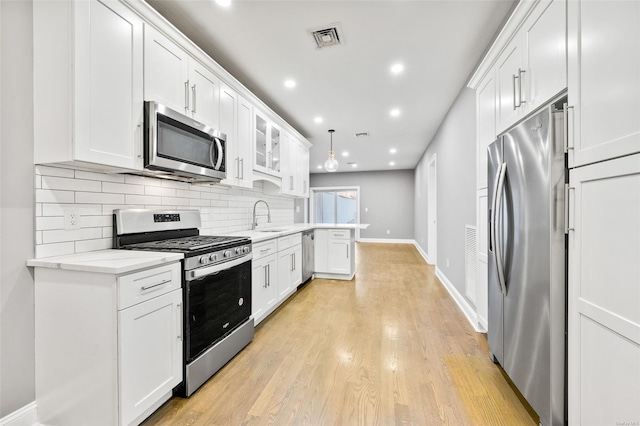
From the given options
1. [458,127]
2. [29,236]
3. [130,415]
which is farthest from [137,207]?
[458,127]

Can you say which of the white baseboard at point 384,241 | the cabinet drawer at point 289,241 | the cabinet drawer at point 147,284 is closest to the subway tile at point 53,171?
the cabinet drawer at point 147,284

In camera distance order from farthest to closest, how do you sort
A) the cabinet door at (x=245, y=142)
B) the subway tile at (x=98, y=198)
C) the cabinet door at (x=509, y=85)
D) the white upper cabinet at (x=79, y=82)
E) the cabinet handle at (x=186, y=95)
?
1. the cabinet door at (x=245, y=142)
2. the cabinet handle at (x=186, y=95)
3. the cabinet door at (x=509, y=85)
4. the subway tile at (x=98, y=198)
5. the white upper cabinet at (x=79, y=82)

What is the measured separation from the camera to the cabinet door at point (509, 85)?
5.82 feet

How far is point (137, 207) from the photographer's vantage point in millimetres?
2033

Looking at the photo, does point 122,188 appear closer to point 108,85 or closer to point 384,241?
point 108,85

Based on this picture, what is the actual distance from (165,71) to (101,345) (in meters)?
1.80

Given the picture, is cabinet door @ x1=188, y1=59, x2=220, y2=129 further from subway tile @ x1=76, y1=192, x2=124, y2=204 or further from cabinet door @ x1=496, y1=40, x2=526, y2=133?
cabinet door @ x1=496, y1=40, x2=526, y2=133

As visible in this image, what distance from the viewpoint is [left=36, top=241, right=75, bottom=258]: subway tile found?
4.86 feet

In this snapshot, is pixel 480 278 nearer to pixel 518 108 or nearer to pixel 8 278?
pixel 518 108

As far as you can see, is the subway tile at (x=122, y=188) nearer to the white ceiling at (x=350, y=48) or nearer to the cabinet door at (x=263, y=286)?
the cabinet door at (x=263, y=286)

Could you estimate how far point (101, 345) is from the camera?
131 centimetres

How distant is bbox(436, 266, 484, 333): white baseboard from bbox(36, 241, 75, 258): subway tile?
3.30 meters

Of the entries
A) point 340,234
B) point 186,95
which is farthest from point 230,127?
point 340,234

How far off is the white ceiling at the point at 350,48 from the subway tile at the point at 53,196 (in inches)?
58.2
